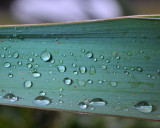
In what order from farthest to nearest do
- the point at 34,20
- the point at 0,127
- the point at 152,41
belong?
the point at 34,20 → the point at 0,127 → the point at 152,41

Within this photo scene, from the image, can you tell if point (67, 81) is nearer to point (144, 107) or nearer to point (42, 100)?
point (42, 100)

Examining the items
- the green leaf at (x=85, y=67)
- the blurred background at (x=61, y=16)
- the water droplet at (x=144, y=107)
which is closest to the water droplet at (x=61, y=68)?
the green leaf at (x=85, y=67)

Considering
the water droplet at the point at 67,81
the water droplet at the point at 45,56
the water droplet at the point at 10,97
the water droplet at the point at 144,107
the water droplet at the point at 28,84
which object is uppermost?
the water droplet at the point at 45,56

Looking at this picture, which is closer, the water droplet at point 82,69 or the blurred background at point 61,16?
the water droplet at point 82,69

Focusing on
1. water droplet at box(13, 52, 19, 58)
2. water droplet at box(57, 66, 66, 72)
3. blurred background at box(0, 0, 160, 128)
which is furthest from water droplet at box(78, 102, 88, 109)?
blurred background at box(0, 0, 160, 128)

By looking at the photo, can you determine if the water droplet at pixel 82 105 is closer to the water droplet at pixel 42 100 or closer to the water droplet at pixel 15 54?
the water droplet at pixel 42 100

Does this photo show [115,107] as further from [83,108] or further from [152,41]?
[152,41]

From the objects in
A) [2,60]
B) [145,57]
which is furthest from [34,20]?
[145,57]
